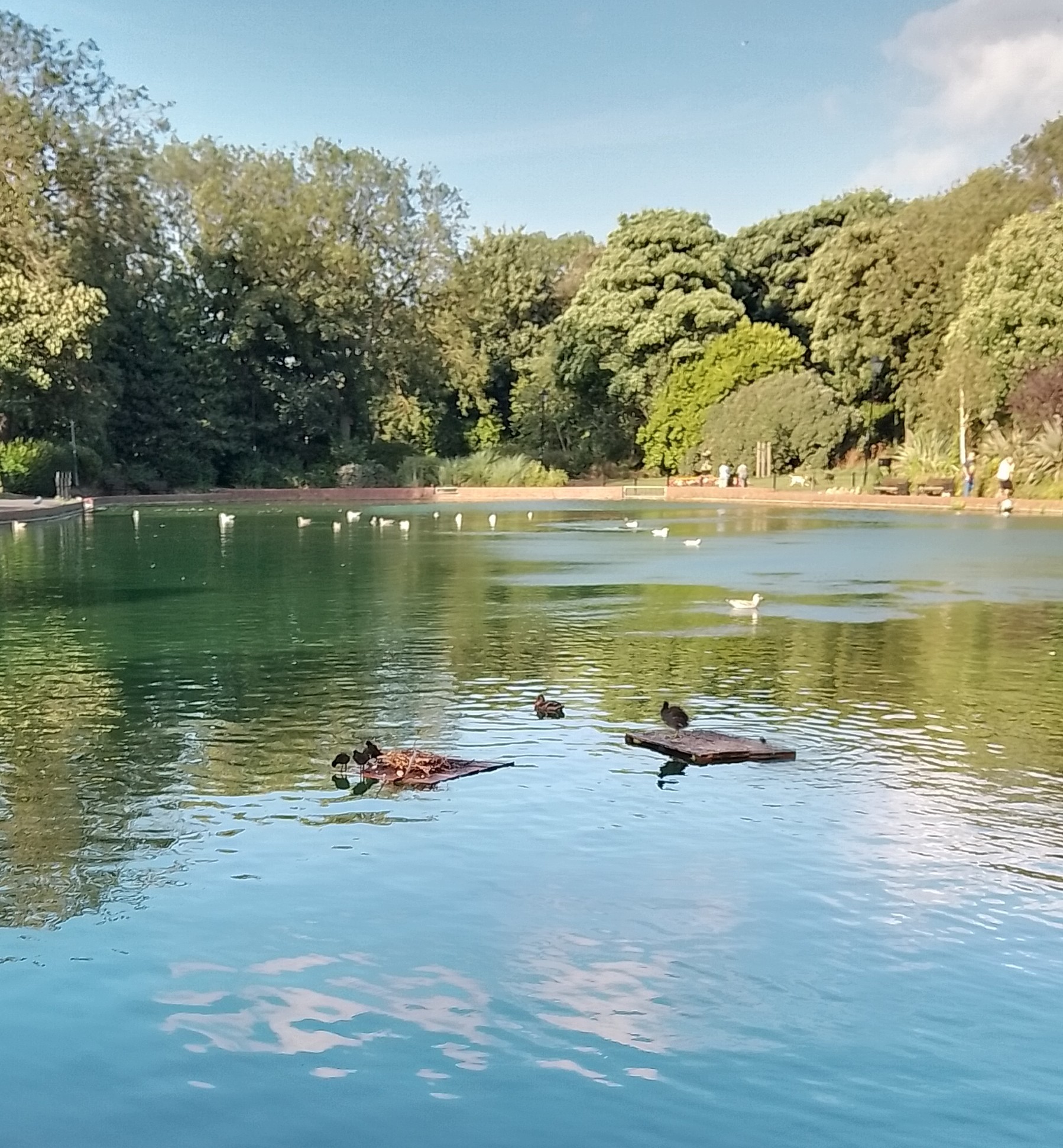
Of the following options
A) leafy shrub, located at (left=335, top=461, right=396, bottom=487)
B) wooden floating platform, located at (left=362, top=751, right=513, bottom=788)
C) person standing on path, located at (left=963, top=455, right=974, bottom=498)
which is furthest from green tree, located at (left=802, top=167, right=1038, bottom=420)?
wooden floating platform, located at (left=362, top=751, right=513, bottom=788)

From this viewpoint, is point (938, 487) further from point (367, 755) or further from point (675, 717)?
point (367, 755)

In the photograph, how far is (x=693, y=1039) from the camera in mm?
4547

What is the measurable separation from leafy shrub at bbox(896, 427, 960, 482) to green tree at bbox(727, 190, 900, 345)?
34.8 feet

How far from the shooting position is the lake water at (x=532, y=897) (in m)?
4.16

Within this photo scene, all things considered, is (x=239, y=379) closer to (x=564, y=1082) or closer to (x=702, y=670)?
(x=702, y=670)

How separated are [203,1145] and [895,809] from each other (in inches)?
175

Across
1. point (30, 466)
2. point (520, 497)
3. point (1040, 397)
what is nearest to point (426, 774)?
point (1040, 397)

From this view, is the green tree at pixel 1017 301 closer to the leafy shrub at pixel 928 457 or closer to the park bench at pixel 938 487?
the park bench at pixel 938 487

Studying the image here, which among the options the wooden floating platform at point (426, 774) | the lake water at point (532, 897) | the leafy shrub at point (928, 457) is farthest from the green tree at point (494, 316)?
the wooden floating platform at point (426, 774)

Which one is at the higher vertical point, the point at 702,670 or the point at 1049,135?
the point at 1049,135

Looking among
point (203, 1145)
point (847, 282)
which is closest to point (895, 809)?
point (203, 1145)

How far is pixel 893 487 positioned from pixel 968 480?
338 centimetres

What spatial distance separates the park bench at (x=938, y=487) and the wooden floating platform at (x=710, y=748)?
2944cm

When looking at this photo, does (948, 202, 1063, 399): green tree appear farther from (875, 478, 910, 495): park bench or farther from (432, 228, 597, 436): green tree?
(432, 228, 597, 436): green tree
